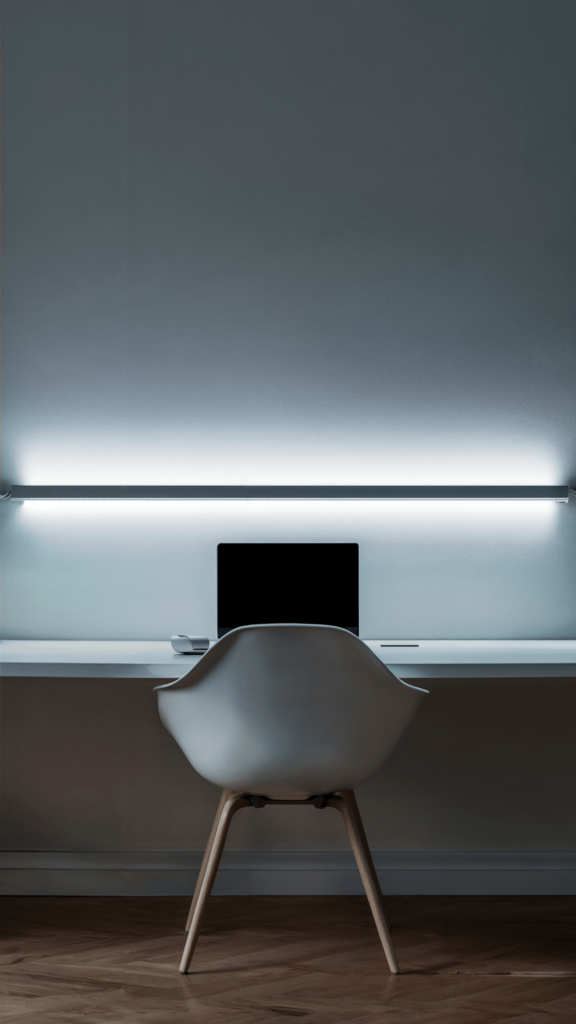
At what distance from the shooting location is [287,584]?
2543 mm

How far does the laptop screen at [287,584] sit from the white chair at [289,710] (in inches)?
22.6

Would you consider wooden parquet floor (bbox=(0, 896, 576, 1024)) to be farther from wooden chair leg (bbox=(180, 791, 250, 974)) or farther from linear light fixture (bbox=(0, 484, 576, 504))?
linear light fixture (bbox=(0, 484, 576, 504))

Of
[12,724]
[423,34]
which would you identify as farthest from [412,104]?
[12,724]

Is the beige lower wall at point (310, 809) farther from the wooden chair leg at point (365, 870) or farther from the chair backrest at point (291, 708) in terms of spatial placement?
the chair backrest at point (291, 708)

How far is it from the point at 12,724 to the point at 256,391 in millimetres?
1354

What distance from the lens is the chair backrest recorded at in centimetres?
186

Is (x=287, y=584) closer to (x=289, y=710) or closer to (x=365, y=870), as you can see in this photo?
(x=289, y=710)

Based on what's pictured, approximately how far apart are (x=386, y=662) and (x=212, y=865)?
66 cm

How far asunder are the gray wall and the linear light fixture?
0.34 ft

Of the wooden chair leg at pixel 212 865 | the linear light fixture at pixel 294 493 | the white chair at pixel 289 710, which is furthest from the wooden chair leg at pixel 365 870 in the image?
the linear light fixture at pixel 294 493

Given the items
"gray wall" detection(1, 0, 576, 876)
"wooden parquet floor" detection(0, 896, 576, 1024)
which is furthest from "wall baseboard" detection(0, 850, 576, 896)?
"gray wall" detection(1, 0, 576, 876)

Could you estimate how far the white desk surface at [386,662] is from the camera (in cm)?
208

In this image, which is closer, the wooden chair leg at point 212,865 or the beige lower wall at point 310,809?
the wooden chair leg at point 212,865

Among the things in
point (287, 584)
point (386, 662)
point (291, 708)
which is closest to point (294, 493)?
point (287, 584)
